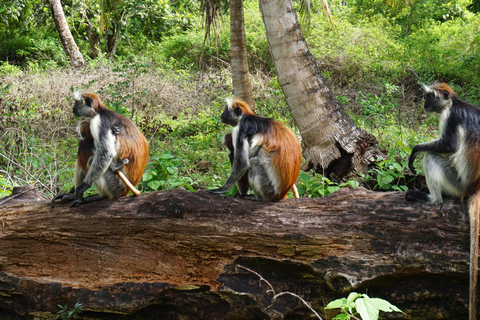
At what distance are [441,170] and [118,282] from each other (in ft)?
13.2

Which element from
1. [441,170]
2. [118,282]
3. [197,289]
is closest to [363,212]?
[441,170]

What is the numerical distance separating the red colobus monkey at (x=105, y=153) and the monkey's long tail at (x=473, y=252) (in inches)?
164

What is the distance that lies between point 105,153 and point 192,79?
12.7m

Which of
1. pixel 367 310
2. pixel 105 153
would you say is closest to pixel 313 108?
pixel 105 153

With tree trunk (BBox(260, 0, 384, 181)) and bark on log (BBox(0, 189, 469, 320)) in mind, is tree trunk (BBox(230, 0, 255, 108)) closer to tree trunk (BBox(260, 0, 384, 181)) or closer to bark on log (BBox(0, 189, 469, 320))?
tree trunk (BBox(260, 0, 384, 181))

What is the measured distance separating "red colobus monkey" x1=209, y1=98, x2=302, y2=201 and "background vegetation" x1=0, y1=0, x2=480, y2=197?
1.29 m

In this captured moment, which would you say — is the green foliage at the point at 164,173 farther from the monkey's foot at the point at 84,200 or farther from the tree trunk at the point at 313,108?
the tree trunk at the point at 313,108

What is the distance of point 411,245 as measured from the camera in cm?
454

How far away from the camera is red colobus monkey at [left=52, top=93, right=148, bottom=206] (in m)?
6.19

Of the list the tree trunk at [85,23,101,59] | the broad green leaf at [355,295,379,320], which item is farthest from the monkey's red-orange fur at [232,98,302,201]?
the tree trunk at [85,23,101,59]

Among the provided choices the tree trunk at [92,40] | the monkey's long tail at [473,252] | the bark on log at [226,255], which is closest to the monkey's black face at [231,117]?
the bark on log at [226,255]

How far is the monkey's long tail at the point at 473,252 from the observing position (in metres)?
4.05

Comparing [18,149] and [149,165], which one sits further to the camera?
[18,149]

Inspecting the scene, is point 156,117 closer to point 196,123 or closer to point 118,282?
point 196,123
